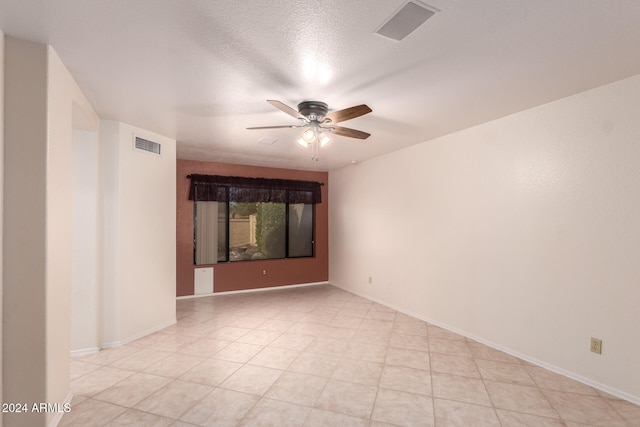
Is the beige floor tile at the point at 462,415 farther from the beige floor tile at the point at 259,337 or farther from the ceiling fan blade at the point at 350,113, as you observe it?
the ceiling fan blade at the point at 350,113

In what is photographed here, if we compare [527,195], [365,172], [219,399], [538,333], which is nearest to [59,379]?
[219,399]

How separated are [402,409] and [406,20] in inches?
101

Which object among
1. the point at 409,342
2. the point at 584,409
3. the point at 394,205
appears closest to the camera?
the point at 584,409

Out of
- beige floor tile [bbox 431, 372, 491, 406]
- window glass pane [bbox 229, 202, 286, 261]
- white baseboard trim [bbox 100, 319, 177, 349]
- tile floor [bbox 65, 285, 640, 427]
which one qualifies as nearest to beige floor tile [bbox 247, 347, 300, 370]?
tile floor [bbox 65, 285, 640, 427]

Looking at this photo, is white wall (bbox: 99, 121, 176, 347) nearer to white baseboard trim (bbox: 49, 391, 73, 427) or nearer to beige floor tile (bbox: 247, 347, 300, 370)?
white baseboard trim (bbox: 49, 391, 73, 427)

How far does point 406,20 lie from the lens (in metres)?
1.65

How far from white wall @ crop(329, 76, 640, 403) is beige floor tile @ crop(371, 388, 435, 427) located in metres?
1.45

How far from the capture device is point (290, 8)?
1567mm

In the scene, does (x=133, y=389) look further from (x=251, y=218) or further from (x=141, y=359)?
(x=251, y=218)

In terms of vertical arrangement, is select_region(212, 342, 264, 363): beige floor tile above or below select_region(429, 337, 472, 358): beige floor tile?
below

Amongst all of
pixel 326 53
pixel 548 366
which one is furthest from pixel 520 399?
pixel 326 53

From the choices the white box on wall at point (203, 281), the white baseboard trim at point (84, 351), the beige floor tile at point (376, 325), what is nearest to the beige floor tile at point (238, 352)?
the white baseboard trim at point (84, 351)

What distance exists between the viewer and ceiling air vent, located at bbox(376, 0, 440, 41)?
5.10 feet

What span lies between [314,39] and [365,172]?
3805 mm
